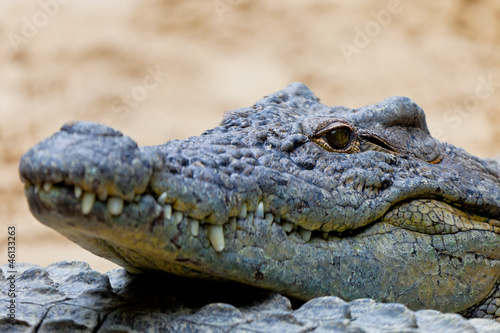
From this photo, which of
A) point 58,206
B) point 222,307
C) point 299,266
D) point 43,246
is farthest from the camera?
point 43,246

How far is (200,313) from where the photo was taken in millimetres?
2326

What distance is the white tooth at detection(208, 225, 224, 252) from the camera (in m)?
2.32

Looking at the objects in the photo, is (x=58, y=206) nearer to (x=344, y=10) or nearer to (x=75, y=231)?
(x=75, y=231)

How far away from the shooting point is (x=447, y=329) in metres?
2.23

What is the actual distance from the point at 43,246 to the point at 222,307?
21.7ft

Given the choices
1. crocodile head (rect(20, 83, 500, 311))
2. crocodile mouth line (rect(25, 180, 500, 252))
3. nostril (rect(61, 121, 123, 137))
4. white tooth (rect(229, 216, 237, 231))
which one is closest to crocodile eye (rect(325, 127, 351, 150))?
crocodile head (rect(20, 83, 500, 311))

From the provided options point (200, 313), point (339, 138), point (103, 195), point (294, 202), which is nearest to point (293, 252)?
point (294, 202)

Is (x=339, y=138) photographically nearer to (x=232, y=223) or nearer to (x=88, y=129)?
(x=232, y=223)

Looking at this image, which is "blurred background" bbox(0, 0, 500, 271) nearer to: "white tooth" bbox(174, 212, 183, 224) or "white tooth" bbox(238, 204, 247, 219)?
"white tooth" bbox(238, 204, 247, 219)

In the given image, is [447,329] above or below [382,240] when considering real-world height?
below

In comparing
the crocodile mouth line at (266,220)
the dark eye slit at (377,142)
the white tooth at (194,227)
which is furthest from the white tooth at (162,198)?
the dark eye slit at (377,142)

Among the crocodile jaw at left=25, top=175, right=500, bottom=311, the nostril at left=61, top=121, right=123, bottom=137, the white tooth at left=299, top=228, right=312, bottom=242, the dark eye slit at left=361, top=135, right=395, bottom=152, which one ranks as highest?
the dark eye slit at left=361, top=135, right=395, bottom=152

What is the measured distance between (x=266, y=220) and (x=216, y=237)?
29 centimetres

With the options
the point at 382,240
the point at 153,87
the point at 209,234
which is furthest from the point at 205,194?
the point at 153,87
